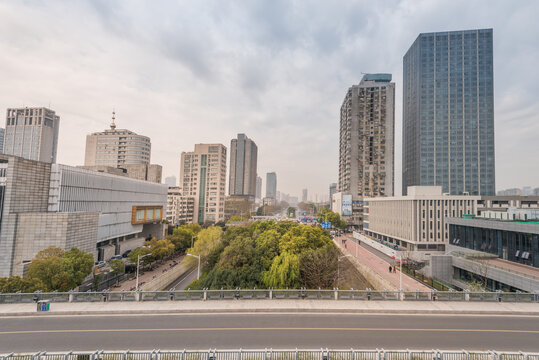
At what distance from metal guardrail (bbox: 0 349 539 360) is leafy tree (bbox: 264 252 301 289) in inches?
605

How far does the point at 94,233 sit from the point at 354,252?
4720cm

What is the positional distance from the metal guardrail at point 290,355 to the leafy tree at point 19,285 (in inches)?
553

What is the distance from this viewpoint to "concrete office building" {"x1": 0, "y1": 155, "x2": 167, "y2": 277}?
31.0 m

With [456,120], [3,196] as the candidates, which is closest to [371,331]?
[3,196]

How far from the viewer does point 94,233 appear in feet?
122

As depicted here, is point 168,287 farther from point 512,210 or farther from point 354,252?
point 512,210

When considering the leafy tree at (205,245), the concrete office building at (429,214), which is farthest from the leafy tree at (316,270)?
the concrete office building at (429,214)

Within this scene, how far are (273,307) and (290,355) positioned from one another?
5.42 meters

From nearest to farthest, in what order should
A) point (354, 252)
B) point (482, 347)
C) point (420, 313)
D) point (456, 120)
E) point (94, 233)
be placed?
point (482, 347), point (420, 313), point (94, 233), point (354, 252), point (456, 120)

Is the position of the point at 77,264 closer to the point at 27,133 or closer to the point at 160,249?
the point at 160,249

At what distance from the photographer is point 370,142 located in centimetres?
10425

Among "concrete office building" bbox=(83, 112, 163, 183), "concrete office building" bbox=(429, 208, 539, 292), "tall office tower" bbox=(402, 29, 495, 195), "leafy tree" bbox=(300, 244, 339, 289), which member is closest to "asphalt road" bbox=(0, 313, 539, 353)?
"leafy tree" bbox=(300, 244, 339, 289)

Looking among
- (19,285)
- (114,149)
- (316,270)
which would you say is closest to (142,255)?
(19,285)

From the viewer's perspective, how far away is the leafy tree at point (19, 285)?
2108 cm
